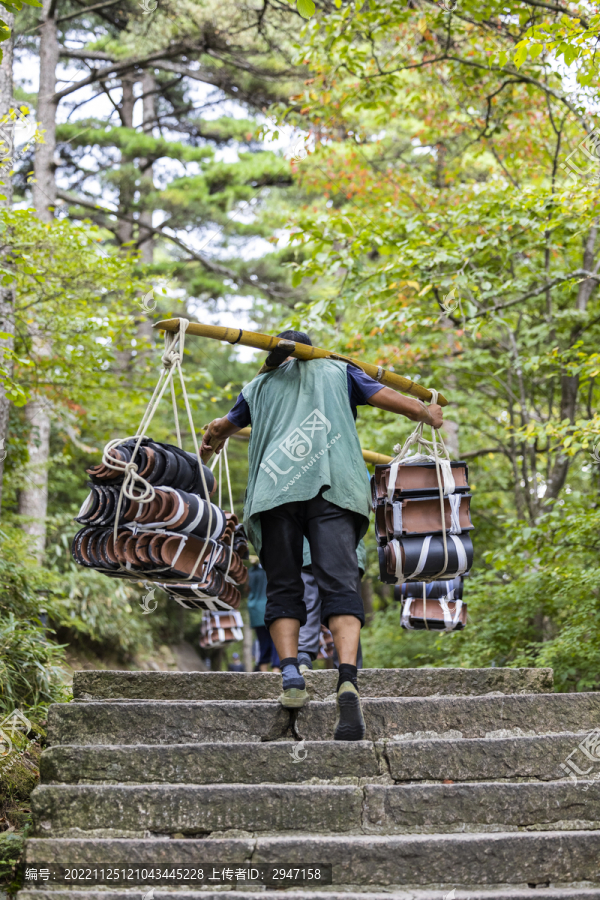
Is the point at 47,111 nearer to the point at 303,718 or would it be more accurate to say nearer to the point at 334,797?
the point at 303,718

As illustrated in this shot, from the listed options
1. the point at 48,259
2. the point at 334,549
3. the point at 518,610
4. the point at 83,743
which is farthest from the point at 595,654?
the point at 48,259

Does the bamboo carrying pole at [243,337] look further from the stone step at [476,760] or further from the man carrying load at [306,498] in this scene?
the stone step at [476,760]

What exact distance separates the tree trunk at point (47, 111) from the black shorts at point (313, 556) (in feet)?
25.1

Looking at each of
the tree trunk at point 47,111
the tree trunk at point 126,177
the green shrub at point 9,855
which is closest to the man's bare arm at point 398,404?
the green shrub at point 9,855

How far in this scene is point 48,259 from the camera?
5969mm

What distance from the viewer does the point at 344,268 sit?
971 cm

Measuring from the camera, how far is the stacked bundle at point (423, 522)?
11.2ft

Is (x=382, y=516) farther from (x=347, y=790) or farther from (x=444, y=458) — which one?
(x=347, y=790)

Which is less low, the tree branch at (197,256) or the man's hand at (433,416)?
the tree branch at (197,256)

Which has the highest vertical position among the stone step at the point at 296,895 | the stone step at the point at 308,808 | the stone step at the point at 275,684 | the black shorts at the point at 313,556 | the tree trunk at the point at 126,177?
the tree trunk at the point at 126,177

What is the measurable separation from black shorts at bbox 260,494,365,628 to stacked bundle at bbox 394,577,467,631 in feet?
4.46

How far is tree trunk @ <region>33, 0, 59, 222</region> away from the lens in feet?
31.4

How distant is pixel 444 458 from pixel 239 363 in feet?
41.5

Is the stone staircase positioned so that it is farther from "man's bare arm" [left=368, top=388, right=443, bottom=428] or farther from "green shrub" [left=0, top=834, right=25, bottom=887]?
"man's bare arm" [left=368, top=388, right=443, bottom=428]
